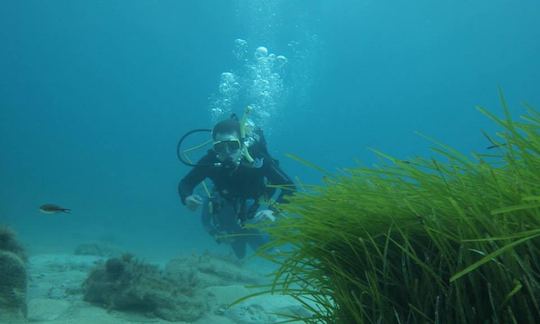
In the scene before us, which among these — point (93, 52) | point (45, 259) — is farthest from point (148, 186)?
point (45, 259)

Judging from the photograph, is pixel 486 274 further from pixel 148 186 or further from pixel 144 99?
pixel 144 99

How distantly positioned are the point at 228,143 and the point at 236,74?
103 metres

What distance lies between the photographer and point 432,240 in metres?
1.25

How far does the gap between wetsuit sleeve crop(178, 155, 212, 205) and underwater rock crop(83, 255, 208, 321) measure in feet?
10.3

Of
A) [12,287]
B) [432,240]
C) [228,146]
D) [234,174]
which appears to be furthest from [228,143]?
[432,240]

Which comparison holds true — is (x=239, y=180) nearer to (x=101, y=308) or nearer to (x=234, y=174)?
(x=234, y=174)

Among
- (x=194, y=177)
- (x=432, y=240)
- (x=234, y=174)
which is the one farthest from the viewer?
(x=194, y=177)

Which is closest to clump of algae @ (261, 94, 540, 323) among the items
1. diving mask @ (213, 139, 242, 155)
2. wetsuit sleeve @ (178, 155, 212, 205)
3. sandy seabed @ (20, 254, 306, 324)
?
sandy seabed @ (20, 254, 306, 324)

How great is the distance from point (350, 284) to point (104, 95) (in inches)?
6192

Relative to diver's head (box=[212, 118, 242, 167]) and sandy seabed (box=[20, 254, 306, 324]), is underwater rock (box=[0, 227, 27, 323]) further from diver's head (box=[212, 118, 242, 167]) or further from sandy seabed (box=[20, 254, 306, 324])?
diver's head (box=[212, 118, 242, 167])

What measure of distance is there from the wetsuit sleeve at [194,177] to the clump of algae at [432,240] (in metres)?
6.50

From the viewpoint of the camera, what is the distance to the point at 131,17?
93625mm

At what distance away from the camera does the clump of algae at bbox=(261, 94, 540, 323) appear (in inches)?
40.8

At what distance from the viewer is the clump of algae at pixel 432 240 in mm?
1037
